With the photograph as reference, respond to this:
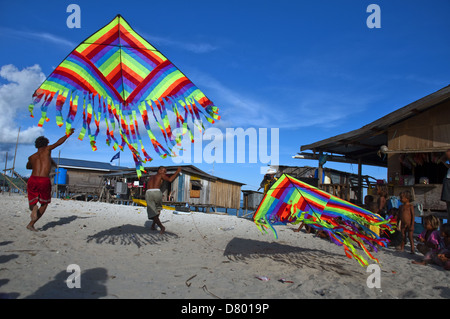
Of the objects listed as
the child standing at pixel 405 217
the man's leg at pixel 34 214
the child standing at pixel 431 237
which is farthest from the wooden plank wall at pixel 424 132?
the man's leg at pixel 34 214

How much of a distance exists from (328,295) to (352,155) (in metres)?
11.4

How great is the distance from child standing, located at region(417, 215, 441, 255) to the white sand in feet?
1.64

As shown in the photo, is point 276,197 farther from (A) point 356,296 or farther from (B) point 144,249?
(B) point 144,249

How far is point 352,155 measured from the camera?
535 inches

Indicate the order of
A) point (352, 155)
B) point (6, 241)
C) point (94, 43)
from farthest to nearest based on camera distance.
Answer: point (352, 155) < point (6, 241) < point (94, 43)

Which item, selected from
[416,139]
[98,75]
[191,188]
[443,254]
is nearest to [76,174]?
[191,188]

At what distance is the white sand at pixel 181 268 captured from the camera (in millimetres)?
3131

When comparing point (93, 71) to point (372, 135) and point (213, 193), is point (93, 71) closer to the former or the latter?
point (372, 135)

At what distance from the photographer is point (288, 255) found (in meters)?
5.31

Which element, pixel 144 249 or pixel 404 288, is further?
pixel 144 249

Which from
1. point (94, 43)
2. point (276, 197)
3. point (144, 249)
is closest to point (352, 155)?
point (276, 197)

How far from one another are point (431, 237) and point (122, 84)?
5.79 meters

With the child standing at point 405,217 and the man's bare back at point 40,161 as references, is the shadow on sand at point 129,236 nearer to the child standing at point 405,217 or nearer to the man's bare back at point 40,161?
the man's bare back at point 40,161

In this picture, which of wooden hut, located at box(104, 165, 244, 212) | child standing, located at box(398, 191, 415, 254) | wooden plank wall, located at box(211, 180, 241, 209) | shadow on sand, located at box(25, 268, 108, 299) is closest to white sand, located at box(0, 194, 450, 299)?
shadow on sand, located at box(25, 268, 108, 299)
